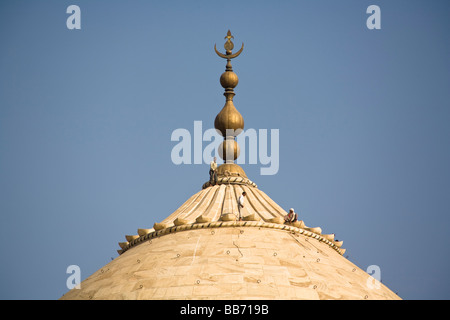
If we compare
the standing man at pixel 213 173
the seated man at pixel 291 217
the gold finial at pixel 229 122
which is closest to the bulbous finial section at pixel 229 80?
the gold finial at pixel 229 122

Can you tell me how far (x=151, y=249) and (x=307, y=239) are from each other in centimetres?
569

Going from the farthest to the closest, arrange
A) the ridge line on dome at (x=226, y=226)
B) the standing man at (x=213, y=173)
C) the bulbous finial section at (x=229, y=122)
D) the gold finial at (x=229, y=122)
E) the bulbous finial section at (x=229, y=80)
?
the bulbous finial section at (x=229, y=80), the bulbous finial section at (x=229, y=122), the gold finial at (x=229, y=122), the standing man at (x=213, y=173), the ridge line on dome at (x=226, y=226)

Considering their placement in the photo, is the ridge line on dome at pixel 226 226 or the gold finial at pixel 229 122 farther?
the gold finial at pixel 229 122

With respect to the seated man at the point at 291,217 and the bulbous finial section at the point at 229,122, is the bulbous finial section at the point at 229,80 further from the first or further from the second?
the seated man at the point at 291,217

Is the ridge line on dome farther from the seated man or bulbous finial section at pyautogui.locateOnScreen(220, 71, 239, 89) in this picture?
bulbous finial section at pyautogui.locateOnScreen(220, 71, 239, 89)

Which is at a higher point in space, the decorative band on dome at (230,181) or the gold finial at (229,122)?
the gold finial at (229,122)

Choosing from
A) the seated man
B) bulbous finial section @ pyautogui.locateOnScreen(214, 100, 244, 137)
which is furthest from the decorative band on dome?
the seated man

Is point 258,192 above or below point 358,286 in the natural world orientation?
above

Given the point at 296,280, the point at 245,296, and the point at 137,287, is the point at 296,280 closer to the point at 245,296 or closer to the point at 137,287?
the point at 245,296

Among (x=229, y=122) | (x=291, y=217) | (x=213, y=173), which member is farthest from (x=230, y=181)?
(x=291, y=217)

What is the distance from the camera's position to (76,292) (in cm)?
3105
